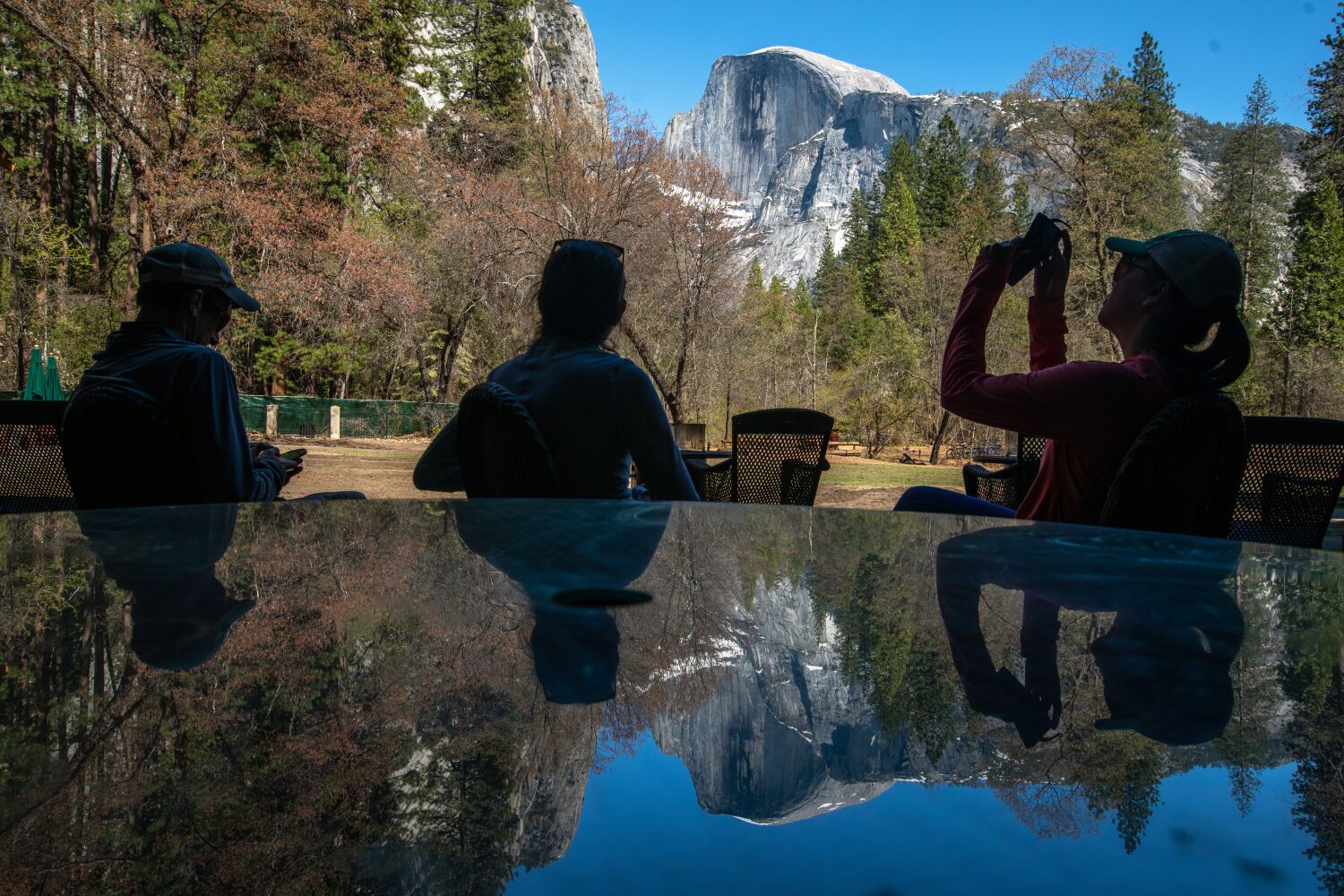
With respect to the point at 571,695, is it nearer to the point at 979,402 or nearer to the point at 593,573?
the point at 593,573

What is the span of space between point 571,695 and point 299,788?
17cm

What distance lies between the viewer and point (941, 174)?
46812 mm

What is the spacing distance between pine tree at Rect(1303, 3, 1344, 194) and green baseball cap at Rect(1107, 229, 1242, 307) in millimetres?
36223

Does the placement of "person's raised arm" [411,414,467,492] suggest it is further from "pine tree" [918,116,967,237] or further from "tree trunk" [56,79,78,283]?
"pine tree" [918,116,967,237]

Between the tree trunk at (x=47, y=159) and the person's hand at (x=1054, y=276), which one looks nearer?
the person's hand at (x=1054, y=276)

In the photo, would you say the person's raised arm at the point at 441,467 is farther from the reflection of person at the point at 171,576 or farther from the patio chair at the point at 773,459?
the patio chair at the point at 773,459

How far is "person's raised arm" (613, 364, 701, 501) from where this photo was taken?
1993 mm

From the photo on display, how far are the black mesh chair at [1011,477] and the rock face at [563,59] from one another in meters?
14.7

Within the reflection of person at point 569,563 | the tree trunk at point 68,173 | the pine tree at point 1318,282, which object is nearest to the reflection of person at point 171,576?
the reflection of person at point 569,563

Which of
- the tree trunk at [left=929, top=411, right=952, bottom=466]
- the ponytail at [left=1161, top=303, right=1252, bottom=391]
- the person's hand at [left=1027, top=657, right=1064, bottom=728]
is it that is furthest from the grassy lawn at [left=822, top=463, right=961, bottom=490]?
the person's hand at [left=1027, top=657, right=1064, bottom=728]

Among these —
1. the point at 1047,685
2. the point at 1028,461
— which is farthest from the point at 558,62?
the point at 1047,685

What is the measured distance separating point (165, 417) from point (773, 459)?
2664 mm

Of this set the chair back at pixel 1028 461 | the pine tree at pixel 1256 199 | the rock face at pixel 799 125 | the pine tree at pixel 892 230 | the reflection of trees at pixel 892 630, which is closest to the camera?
the reflection of trees at pixel 892 630

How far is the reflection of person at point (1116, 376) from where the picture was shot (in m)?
1.92
